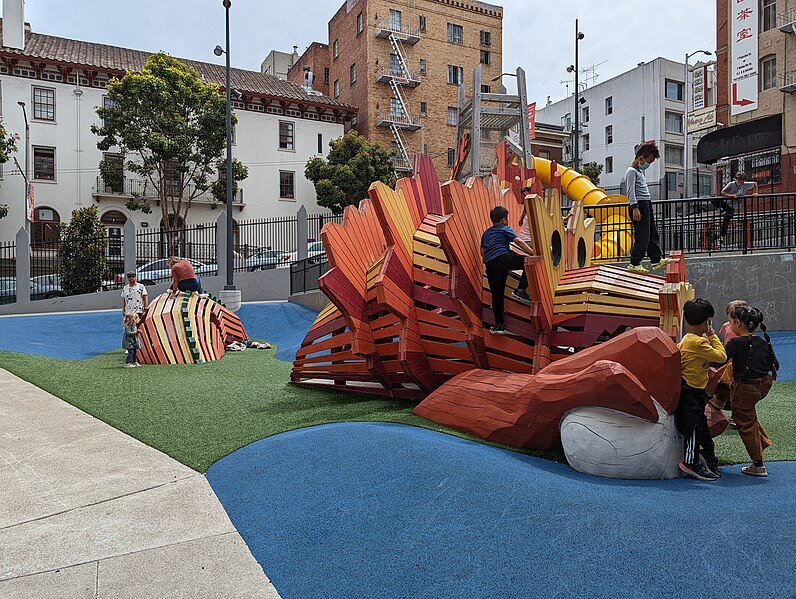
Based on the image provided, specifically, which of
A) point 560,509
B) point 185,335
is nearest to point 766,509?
point 560,509

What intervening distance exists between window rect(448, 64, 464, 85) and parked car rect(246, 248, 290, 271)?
26.3 metres

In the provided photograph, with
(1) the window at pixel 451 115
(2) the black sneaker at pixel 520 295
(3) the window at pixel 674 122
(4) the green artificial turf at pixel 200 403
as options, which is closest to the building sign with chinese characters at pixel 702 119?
(3) the window at pixel 674 122

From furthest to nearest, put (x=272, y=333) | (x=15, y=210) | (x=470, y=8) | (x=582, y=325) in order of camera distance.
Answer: (x=470, y=8)
(x=15, y=210)
(x=272, y=333)
(x=582, y=325)

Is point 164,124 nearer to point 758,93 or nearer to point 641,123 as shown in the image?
point 758,93

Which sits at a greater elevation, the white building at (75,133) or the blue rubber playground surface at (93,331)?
the white building at (75,133)

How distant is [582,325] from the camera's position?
5.90 meters

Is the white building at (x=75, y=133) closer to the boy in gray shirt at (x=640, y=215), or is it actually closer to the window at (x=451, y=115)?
the window at (x=451, y=115)

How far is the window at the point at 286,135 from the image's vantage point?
39.2m

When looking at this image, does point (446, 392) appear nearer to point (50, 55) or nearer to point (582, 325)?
point (582, 325)

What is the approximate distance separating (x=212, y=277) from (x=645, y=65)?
3893 centimetres

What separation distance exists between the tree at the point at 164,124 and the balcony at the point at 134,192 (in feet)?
1.87

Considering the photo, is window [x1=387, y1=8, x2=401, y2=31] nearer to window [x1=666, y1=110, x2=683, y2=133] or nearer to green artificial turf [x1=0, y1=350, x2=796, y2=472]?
window [x1=666, y1=110, x2=683, y2=133]

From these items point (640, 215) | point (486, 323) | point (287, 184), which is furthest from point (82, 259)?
point (640, 215)

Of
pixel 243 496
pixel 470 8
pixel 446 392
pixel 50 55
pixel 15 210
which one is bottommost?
pixel 243 496
